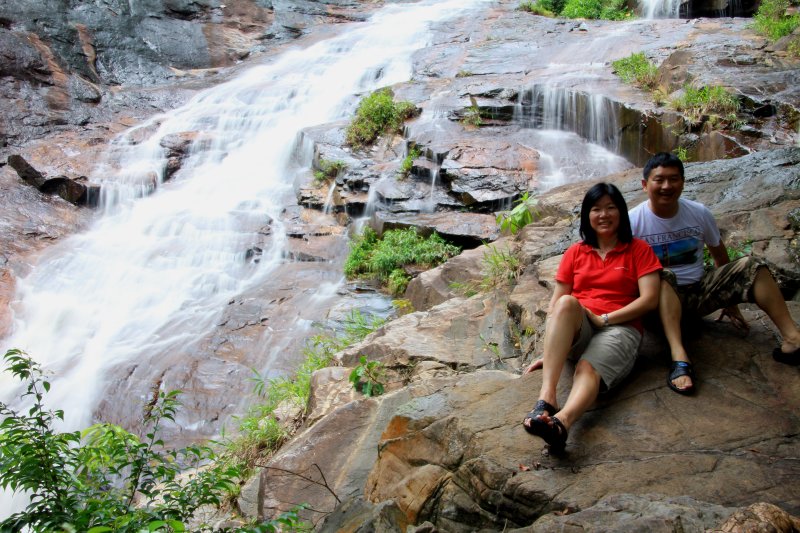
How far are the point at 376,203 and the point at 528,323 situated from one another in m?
5.89

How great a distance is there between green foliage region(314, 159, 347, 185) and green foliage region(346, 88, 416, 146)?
2.57ft

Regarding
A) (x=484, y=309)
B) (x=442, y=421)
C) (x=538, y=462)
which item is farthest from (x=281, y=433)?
(x=538, y=462)

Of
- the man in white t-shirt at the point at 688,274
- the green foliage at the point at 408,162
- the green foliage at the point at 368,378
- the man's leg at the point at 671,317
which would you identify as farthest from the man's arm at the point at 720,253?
the green foliage at the point at 408,162

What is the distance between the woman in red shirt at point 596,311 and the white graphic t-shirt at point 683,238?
0.25 metres

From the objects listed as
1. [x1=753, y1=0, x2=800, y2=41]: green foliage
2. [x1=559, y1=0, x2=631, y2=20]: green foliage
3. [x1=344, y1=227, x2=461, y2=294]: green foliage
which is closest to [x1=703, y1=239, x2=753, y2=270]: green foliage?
[x1=344, y1=227, x2=461, y2=294]: green foliage

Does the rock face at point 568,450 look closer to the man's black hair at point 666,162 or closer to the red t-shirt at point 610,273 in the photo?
the red t-shirt at point 610,273

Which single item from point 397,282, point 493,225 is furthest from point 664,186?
point 493,225

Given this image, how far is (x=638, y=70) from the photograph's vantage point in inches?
435

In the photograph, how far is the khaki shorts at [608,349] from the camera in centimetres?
305

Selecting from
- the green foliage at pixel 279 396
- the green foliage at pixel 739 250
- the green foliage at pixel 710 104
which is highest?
the green foliage at pixel 710 104

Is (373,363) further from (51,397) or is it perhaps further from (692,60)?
(692,60)

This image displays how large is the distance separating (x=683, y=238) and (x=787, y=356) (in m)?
0.83

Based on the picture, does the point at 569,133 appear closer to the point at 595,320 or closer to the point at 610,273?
the point at 610,273

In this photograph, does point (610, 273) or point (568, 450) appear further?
point (610, 273)
